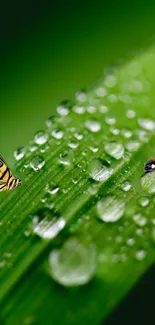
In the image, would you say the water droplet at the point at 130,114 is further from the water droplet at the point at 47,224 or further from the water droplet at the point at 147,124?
the water droplet at the point at 47,224

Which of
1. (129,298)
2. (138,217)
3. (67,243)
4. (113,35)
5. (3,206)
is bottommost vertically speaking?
(129,298)

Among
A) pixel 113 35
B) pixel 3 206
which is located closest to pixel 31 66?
pixel 113 35

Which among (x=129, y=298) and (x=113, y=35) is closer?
(x=129, y=298)

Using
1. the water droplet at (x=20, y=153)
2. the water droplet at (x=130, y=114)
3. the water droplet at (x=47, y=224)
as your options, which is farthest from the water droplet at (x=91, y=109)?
the water droplet at (x=47, y=224)

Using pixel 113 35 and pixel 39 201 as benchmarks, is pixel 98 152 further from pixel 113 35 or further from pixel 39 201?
pixel 113 35

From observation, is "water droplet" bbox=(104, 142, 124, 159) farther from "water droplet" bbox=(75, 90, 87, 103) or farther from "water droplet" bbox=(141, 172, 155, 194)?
"water droplet" bbox=(75, 90, 87, 103)

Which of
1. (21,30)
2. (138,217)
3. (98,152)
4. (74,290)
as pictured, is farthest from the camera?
(21,30)

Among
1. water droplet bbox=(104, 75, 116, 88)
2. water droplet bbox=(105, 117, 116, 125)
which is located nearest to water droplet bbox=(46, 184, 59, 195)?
water droplet bbox=(105, 117, 116, 125)

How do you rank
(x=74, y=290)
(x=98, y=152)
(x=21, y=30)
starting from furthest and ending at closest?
(x=21, y=30) → (x=98, y=152) → (x=74, y=290)
